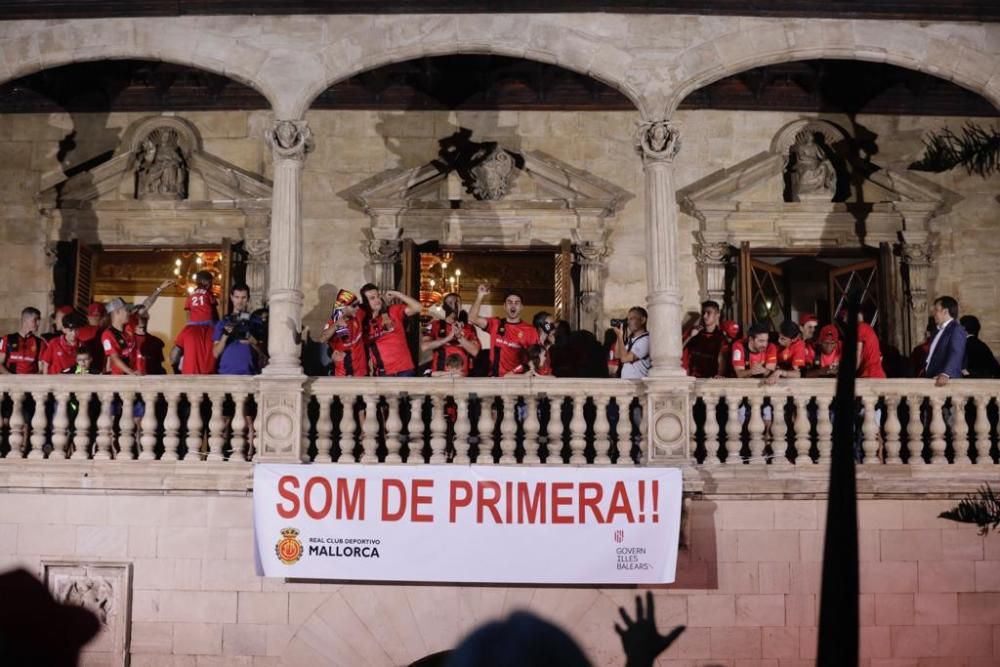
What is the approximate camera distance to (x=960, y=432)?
10.3 meters

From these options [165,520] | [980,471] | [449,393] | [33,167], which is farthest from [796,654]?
[33,167]

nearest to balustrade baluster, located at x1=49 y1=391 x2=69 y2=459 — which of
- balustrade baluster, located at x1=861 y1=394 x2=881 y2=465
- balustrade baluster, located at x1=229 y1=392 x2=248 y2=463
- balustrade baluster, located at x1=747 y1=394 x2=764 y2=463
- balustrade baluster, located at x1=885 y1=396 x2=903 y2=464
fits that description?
balustrade baluster, located at x1=229 y1=392 x2=248 y2=463

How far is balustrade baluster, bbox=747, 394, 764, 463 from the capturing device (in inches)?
406

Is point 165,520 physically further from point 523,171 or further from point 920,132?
point 920,132

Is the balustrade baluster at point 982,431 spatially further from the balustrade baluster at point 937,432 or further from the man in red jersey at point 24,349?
the man in red jersey at point 24,349

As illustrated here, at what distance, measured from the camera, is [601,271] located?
43.5 feet

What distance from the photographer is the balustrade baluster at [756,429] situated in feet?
33.9

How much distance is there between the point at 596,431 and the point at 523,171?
14.1ft

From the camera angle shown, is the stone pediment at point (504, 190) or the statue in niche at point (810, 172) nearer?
the stone pediment at point (504, 190)

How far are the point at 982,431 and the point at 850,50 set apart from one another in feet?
13.1

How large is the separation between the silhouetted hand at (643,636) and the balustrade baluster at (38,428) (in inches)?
226

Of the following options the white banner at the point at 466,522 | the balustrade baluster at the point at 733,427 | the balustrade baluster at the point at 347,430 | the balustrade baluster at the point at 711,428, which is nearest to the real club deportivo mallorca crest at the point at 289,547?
the white banner at the point at 466,522

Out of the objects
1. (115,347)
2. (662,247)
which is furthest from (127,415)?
(662,247)

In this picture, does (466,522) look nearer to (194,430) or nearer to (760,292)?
(194,430)
